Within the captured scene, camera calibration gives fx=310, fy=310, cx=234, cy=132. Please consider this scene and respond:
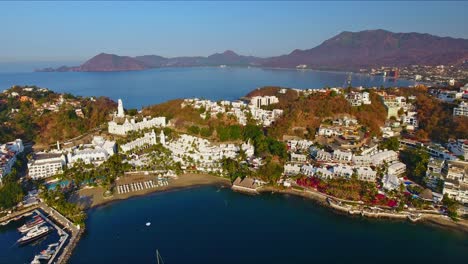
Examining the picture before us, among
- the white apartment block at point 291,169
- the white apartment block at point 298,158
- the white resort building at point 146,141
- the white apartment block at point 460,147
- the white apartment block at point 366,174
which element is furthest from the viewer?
the white resort building at point 146,141

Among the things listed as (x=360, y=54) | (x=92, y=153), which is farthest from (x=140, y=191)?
(x=360, y=54)

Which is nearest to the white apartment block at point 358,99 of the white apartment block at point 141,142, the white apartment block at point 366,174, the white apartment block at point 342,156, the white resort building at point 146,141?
the white apartment block at point 342,156

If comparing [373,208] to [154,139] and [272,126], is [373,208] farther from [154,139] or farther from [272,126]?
[154,139]

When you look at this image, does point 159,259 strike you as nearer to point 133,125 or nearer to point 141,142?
point 141,142

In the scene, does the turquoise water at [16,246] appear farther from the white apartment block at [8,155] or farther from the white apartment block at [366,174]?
the white apartment block at [366,174]

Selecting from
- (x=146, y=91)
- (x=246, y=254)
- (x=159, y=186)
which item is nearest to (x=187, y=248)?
(x=246, y=254)

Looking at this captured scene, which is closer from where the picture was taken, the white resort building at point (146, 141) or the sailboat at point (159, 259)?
the sailboat at point (159, 259)

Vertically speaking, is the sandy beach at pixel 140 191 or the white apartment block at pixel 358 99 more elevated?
the white apartment block at pixel 358 99
